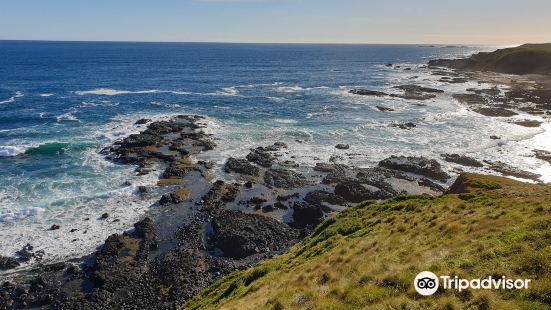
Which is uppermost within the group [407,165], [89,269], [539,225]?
[539,225]

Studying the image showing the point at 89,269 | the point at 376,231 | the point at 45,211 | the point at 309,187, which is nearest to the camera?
the point at 376,231

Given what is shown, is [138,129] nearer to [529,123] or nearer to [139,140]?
[139,140]

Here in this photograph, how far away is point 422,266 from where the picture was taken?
18.1m

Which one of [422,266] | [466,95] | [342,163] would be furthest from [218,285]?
[466,95]

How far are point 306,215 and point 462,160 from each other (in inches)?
1240

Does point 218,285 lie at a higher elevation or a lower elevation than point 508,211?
lower

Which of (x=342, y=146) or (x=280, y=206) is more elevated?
(x=342, y=146)

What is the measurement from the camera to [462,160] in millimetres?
60562

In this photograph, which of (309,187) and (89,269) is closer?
(89,269)

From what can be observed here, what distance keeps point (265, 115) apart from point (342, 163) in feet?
122

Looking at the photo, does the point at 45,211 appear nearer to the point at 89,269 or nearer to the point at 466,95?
the point at 89,269

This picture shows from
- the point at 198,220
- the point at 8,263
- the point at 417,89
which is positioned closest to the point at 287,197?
the point at 198,220

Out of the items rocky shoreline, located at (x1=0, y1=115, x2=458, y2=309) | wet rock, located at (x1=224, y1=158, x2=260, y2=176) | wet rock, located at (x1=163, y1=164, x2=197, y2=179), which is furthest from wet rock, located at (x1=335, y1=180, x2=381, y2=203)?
wet rock, located at (x1=163, y1=164, x2=197, y2=179)

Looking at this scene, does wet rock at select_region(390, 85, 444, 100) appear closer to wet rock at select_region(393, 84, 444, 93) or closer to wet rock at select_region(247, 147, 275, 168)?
wet rock at select_region(393, 84, 444, 93)
